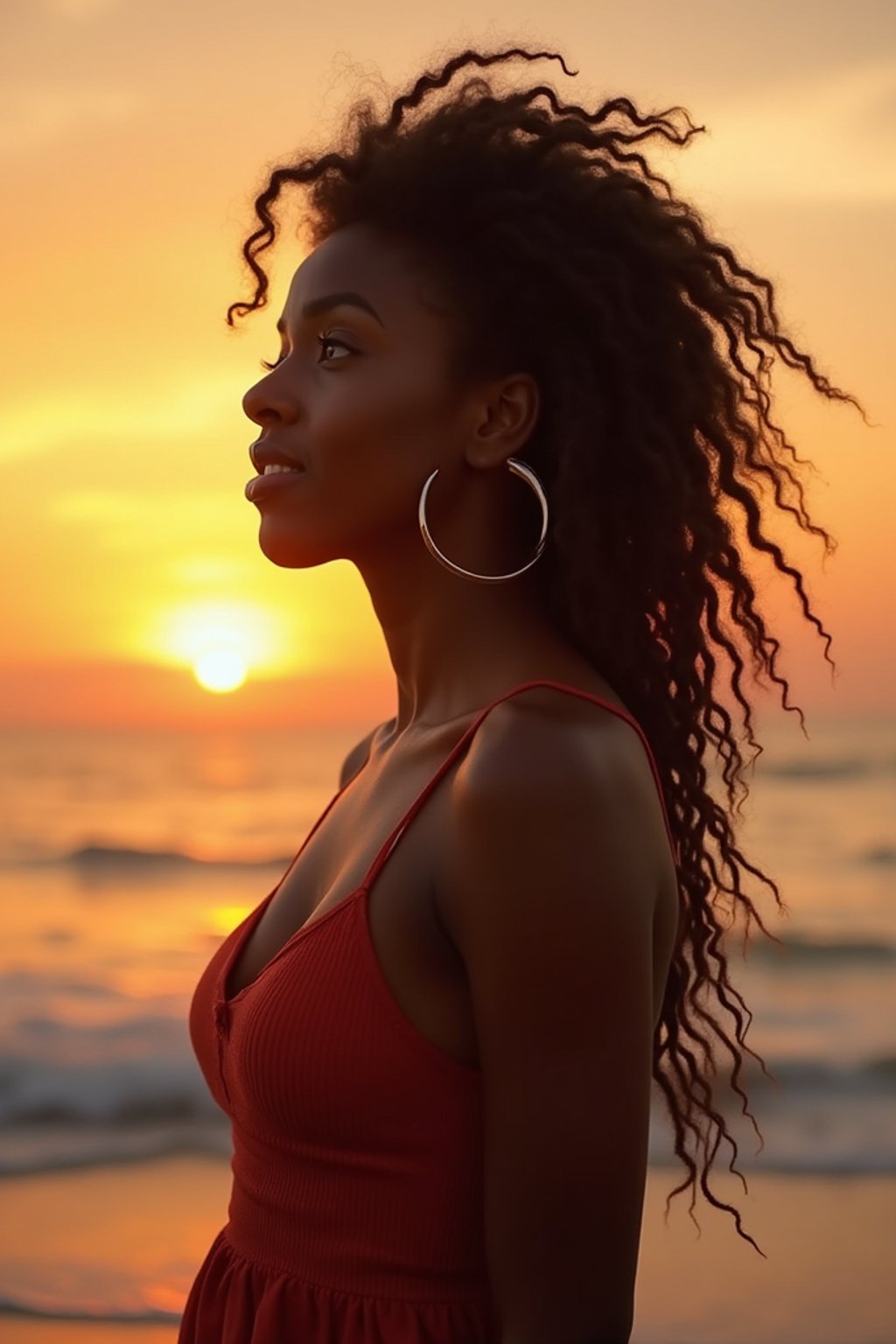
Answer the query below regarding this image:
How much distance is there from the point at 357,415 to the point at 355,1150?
0.92m

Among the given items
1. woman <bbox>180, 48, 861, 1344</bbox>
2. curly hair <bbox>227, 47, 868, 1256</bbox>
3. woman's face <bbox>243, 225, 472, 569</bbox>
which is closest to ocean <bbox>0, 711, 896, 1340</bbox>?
curly hair <bbox>227, 47, 868, 1256</bbox>

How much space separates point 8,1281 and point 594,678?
173 inches

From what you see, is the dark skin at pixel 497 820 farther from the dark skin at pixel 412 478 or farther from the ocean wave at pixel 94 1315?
the ocean wave at pixel 94 1315

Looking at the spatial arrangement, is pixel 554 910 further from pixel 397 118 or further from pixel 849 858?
pixel 849 858

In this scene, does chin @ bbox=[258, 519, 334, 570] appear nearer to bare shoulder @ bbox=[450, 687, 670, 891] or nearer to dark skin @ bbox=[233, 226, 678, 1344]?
dark skin @ bbox=[233, 226, 678, 1344]

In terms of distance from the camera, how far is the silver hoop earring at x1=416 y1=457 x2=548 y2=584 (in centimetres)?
210

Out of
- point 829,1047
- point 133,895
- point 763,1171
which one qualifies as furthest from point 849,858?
point 763,1171

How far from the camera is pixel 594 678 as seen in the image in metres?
2.08

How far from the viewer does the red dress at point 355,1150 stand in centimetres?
185

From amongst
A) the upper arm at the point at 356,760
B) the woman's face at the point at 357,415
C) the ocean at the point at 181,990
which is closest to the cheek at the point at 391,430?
the woman's face at the point at 357,415

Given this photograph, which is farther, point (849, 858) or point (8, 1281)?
point (849, 858)

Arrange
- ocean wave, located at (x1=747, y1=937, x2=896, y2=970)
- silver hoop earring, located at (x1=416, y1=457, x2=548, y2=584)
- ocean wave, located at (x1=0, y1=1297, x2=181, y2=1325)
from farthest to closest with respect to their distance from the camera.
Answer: ocean wave, located at (x1=747, y1=937, x2=896, y2=970)
ocean wave, located at (x1=0, y1=1297, x2=181, y2=1325)
silver hoop earring, located at (x1=416, y1=457, x2=548, y2=584)

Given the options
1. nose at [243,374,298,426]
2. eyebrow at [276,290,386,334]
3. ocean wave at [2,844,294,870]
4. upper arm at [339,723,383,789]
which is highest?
eyebrow at [276,290,386,334]

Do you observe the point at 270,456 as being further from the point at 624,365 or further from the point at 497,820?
the point at 497,820
